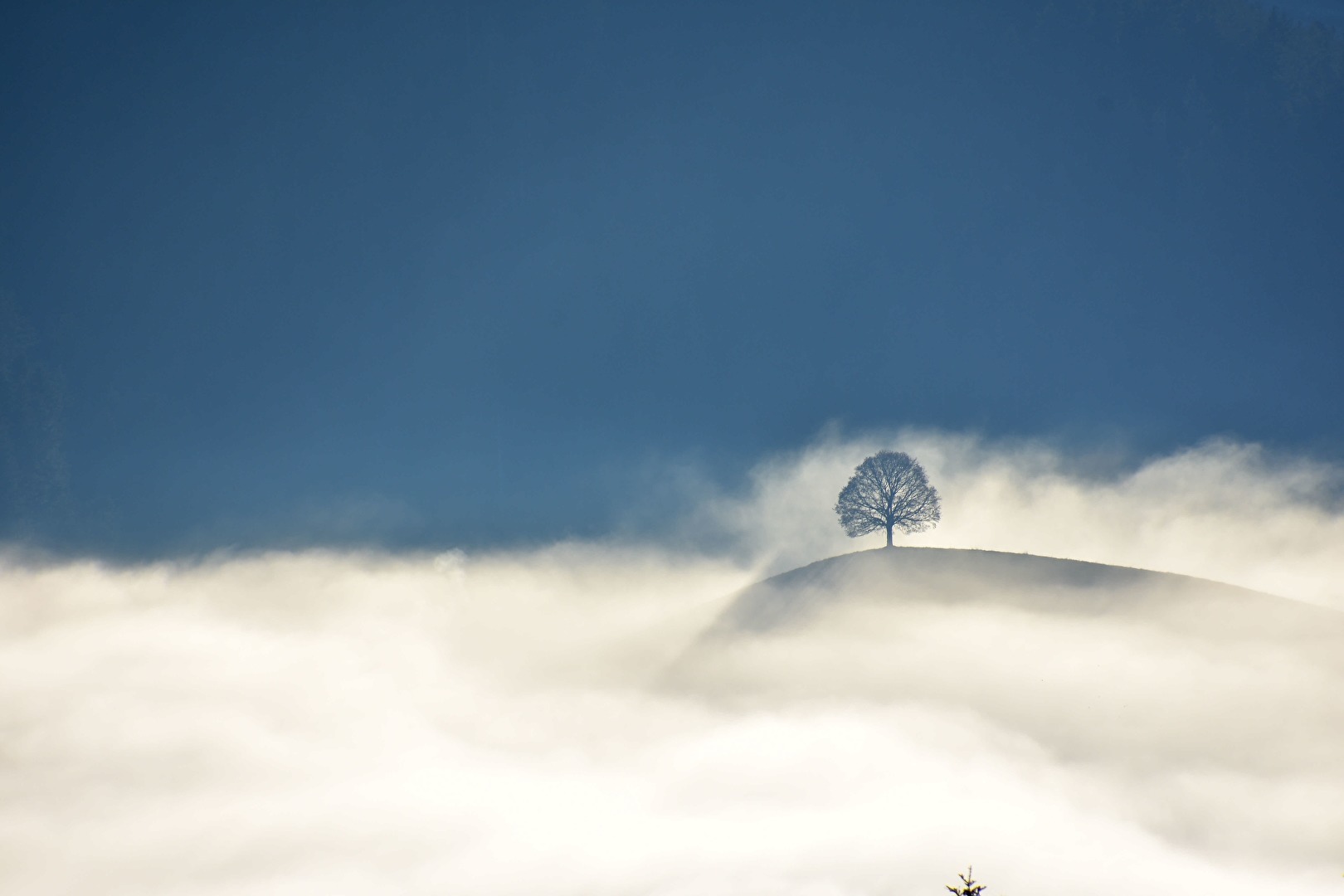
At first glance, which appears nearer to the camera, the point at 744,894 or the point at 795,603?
the point at 795,603

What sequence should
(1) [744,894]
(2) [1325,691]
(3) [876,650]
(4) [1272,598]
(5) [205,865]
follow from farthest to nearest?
(5) [205,865]
(1) [744,894]
(3) [876,650]
(4) [1272,598]
(2) [1325,691]

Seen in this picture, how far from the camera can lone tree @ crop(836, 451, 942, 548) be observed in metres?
87.4

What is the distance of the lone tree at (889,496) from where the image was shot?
87438 mm

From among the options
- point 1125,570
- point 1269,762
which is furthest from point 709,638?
point 1269,762

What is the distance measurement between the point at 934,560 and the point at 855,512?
11428mm

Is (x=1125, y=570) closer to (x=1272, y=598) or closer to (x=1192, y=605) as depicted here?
(x=1192, y=605)

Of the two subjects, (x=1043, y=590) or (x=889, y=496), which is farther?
(x=1043, y=590)

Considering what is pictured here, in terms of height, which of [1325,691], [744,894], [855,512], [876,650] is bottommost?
[744,894]

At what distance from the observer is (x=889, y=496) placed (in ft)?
287

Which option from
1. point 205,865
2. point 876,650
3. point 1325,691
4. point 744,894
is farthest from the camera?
point 205,865

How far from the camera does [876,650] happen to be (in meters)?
99.6

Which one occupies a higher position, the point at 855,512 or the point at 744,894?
the point at 855,512

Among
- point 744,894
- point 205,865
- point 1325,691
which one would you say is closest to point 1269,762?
point 1325,691

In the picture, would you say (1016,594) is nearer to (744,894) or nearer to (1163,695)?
(1163,695)
